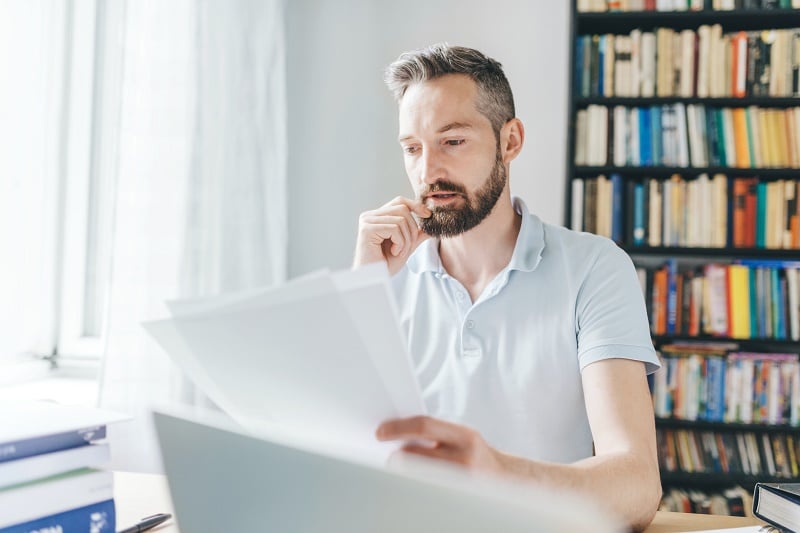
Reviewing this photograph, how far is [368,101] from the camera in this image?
9.00ft

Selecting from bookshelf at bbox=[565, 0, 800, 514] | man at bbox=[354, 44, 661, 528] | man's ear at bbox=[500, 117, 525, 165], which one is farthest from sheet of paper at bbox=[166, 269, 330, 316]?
bookshelf at bbox=[565, 0, 800, 514]

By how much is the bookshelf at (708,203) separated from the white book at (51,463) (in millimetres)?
1841

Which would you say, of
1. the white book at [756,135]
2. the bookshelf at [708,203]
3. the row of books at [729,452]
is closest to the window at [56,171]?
the bookshelf at [708,203]

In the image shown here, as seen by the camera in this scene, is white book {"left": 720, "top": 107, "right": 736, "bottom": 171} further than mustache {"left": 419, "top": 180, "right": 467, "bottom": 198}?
Yes

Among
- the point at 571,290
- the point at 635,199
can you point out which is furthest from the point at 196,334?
the point at 635,199

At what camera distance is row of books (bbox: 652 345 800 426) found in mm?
2309

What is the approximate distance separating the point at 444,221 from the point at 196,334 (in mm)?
903

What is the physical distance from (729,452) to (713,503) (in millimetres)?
180

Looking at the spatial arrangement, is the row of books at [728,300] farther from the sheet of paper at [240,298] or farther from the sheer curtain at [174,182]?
the sheet of paper at [240,298]

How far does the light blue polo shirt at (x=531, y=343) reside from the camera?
4.26 ft

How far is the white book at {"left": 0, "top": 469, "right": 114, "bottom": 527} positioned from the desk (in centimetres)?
13

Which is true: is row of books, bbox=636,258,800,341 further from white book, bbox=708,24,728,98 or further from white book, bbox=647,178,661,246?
white book, bbox=708,24,728,98

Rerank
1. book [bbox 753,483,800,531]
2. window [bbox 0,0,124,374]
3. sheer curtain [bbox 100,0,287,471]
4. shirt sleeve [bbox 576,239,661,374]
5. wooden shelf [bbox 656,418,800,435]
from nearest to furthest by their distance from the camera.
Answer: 1. book [bbox 753,483,800,531]
2. shirt sleeve [bbox 576,239,661,374]
3. sheer curtain [bbox 100,0,287,471]
4. window [bbox 0,0,124,374]
5. wooden shelf [bbox 656,418,800,435]

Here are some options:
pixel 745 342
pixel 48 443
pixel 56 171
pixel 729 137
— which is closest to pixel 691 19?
pixel 729 137
